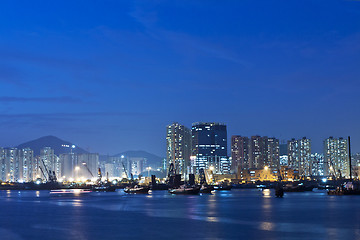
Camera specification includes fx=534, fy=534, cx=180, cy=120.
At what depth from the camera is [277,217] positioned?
63031mm

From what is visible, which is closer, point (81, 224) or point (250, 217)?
point (81, 224)

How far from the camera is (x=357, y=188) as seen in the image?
139875 millimetres

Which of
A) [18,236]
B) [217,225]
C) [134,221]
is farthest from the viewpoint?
[134,221]

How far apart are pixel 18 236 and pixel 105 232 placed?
748 centimetres

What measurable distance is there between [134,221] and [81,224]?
6096 mm

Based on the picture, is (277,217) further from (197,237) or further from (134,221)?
(197,237)

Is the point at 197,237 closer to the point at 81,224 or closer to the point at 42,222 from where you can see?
the point at 81,224

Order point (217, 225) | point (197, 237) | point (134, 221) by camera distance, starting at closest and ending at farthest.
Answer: point (197, 237), point (217, 225), point (134, 221)

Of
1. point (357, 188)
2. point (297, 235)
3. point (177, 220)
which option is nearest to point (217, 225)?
point (177, 220)

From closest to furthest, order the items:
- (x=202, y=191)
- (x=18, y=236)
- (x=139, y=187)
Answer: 1. (x=18, y=236)
2. (x=202, y=191)
3. (x=139, y=187)

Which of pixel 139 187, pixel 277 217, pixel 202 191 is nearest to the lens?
pixel 277 217

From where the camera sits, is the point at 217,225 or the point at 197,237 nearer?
the point at 197,237

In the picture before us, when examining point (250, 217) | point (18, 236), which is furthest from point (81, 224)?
point (250, 217)

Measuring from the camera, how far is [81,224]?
2205 inches
